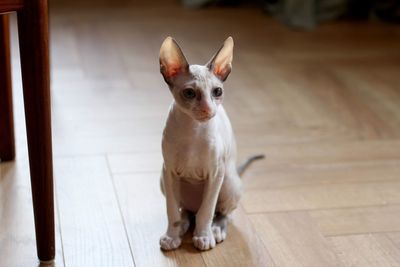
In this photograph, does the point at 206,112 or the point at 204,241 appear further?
the point at 204,241

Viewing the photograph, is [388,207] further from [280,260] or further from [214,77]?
[214,77]

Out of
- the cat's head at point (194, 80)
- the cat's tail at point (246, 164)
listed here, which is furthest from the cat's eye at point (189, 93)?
the cat's tail at point (246, 164)

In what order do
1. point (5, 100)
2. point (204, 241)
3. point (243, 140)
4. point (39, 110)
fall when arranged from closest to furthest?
point (39, 110), point (204, 241), point (5, 100), point (243, 140)

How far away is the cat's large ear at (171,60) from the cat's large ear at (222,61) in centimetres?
5

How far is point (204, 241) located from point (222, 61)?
32 centimetres

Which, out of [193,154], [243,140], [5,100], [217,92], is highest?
[217,92]

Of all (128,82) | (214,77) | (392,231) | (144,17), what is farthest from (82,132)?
(144,17)

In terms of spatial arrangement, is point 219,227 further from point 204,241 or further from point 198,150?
point 198,150

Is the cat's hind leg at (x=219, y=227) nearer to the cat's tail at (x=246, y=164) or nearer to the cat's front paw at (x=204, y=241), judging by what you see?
the cat's front paw at (x=204, y=241)

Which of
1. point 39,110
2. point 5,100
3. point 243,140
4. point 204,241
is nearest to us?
point 39,110

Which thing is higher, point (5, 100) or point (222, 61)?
point (222, 61)

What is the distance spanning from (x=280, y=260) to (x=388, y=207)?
31cm

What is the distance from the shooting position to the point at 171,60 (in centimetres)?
121

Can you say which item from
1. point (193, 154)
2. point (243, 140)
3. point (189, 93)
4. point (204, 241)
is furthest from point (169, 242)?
point (243, 140)
